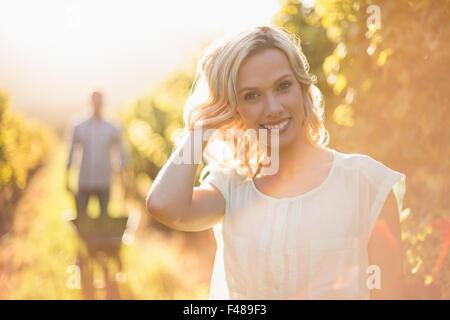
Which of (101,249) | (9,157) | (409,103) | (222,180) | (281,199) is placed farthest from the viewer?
(9,157)

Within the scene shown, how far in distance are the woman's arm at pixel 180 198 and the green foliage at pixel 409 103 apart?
180cm

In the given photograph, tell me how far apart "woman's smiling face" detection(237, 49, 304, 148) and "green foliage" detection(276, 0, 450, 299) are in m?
1.53

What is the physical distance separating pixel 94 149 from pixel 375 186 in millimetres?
5181

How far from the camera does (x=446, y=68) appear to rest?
10.9 feet

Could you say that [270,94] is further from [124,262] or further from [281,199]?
[124,262]

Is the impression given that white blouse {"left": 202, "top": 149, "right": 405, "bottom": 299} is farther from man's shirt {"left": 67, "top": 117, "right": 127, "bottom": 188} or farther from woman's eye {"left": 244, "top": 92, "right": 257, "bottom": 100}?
man's shirt {"left": 67, "top": 117, "right": 127, "bottom": 188}

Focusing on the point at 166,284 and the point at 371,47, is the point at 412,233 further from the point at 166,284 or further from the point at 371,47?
the point at 166,284

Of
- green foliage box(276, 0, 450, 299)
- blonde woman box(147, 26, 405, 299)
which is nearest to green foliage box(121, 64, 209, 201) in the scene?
green foliage box(276, 0, 450, 299)

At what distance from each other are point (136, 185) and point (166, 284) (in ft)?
13.2

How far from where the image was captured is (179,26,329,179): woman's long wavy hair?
2062 millimetres

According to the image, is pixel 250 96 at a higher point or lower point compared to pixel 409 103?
lower

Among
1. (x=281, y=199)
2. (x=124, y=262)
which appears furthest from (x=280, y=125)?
(x=124, y=262)

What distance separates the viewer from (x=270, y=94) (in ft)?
6.78
